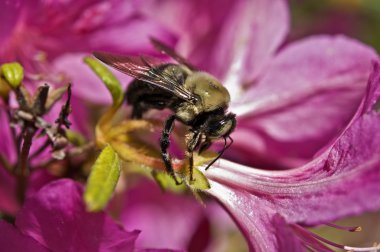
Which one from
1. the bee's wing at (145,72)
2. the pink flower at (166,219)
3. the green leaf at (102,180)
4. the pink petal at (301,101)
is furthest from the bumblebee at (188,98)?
the pink flower at (166,219)

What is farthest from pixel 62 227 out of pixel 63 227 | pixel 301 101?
pixel 301 101

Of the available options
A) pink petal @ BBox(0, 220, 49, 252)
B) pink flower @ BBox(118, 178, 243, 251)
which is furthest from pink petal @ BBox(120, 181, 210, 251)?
pink petal @ BBox(0, 220, 49, 252)

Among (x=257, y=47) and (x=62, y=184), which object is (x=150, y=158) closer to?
(x=62, y=184)

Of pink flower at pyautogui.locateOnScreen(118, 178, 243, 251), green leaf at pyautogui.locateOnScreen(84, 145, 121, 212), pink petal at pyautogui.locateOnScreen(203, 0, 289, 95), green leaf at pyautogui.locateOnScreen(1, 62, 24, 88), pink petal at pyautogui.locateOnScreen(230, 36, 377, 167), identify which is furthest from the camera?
pink flower at pyautogui.locateOnScreen(118, 178, 243, 251)

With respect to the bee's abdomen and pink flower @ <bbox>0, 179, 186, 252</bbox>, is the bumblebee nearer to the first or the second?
the bee's abdomen

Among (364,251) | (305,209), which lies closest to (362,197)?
(305,209)

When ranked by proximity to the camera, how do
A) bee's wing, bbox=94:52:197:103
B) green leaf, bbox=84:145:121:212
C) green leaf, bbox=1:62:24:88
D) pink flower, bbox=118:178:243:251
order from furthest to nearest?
pink flower, bbox=118:178:243:251 < green leaf, bbox=1:62:24:88 < bee's wing, bbox=94:52:197:103 < green leaf, bbox=84:145:121:212

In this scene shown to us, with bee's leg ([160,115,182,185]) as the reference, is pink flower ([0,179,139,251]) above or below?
below
